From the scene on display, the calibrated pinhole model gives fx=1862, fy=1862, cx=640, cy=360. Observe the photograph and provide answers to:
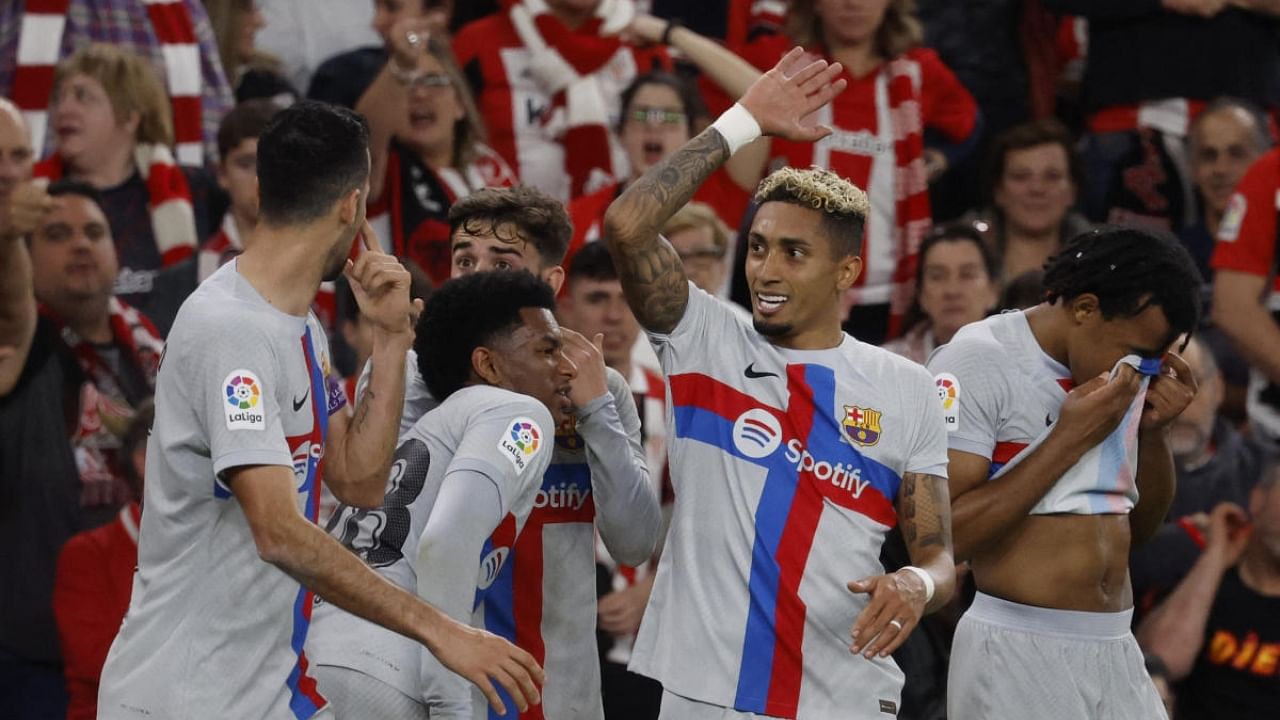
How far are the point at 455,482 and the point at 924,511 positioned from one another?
1235 mm

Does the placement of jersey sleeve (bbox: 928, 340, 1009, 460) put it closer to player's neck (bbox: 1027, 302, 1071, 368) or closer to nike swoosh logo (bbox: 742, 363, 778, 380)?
player's neck (bbox: 1027, 302, 1071, 368)

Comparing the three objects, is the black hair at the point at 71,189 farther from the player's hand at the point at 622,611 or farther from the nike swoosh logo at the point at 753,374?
the nike swoosh logo at the point at 753,374

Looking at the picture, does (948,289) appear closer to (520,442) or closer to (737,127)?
(737,127)

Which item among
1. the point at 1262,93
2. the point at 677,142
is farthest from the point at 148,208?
the point at 1262,93

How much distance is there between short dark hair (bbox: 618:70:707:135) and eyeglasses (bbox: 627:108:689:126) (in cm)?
4

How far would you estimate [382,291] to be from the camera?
15.6ft

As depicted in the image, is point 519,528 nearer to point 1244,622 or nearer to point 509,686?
point 509,686

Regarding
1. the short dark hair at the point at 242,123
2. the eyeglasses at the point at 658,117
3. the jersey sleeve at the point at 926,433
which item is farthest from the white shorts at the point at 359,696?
the eyeglasses at the point at 658,117

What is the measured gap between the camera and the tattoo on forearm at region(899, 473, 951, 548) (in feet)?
15.8

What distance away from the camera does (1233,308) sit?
8.52 m

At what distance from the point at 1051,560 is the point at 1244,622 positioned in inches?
85.3

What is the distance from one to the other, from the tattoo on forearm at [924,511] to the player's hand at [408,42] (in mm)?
4093

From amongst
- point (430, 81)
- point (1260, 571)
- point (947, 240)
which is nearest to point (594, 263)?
point (430, 81)

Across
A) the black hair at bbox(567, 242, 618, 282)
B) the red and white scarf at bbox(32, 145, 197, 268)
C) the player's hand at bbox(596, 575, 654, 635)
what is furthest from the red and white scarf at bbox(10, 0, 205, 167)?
the player's hand at bbox(596, 575, 654, 635)
